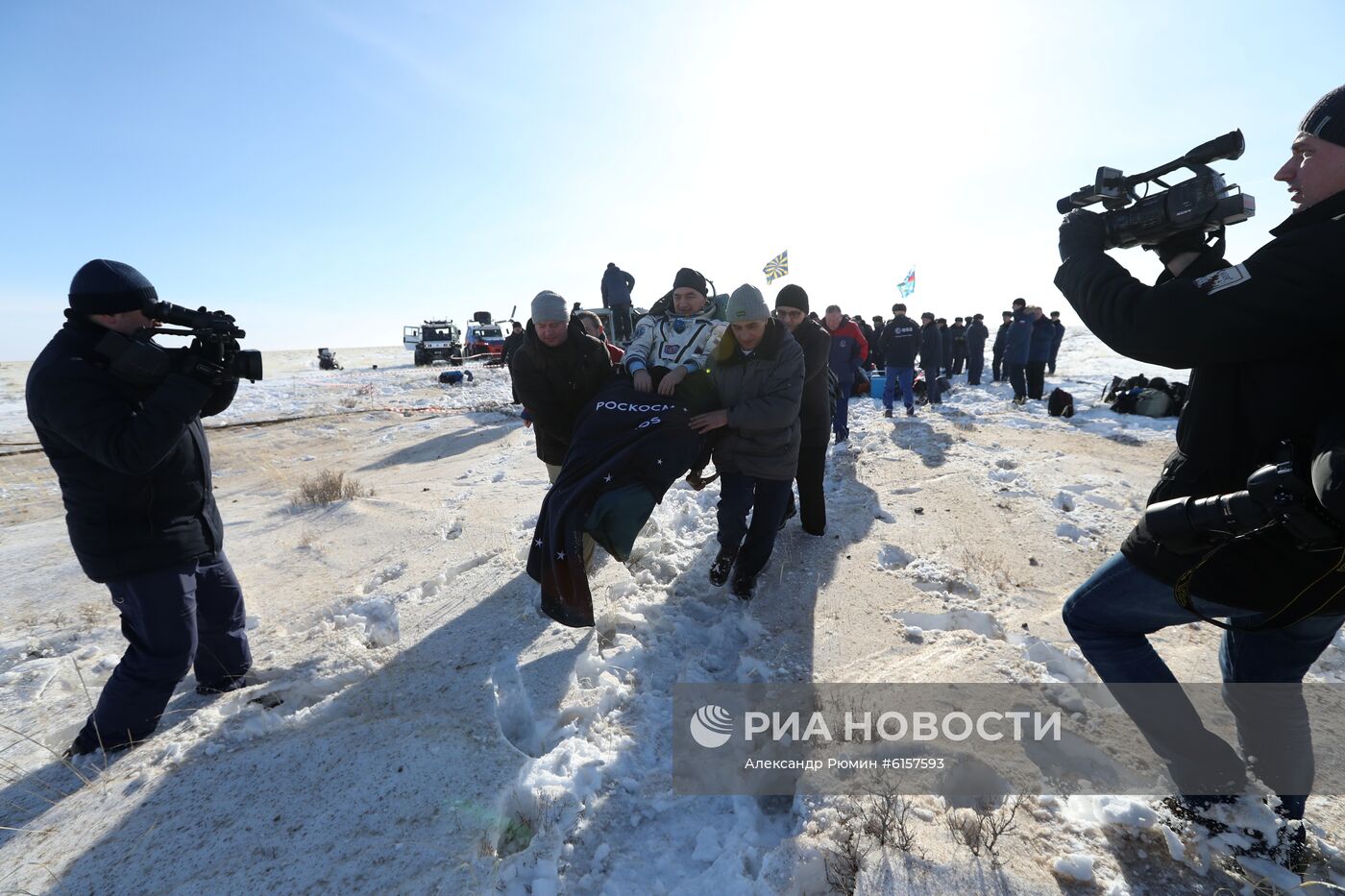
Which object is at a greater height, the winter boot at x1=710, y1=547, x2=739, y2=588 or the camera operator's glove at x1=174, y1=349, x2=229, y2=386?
the camera operator's glove at x1=174, y1=349, x2=229, y2=386

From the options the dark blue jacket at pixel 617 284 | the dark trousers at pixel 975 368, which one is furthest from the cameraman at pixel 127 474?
the dark trousers at pixel 975 368

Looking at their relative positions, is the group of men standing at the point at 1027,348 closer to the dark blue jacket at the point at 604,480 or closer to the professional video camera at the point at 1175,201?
the dark blue jacket at the point at 604,480

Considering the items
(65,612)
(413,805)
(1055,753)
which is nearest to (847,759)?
(1055,753)

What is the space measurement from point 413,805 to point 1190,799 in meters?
2.64

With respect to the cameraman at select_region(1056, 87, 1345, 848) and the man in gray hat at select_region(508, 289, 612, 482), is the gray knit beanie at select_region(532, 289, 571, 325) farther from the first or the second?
the cameraman at select_region(1056, 87, 1345, 848)

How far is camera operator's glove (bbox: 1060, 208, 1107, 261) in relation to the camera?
176 centimetres

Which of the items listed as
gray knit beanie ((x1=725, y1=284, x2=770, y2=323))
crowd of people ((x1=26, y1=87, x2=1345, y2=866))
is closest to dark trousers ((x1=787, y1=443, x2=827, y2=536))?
crowd of people ((x1=26, y1=87, x2=1345, y2=866))

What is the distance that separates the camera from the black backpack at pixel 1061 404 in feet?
33.1

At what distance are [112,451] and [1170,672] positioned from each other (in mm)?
3920

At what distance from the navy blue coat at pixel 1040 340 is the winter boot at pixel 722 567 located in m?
11.0

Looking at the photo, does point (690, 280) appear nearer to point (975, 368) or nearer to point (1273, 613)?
point (1273, 613)

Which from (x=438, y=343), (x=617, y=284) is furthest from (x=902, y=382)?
(x=438, y=343)

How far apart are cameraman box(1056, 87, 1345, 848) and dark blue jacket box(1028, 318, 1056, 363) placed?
1175cm

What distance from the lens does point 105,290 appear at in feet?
7.89
